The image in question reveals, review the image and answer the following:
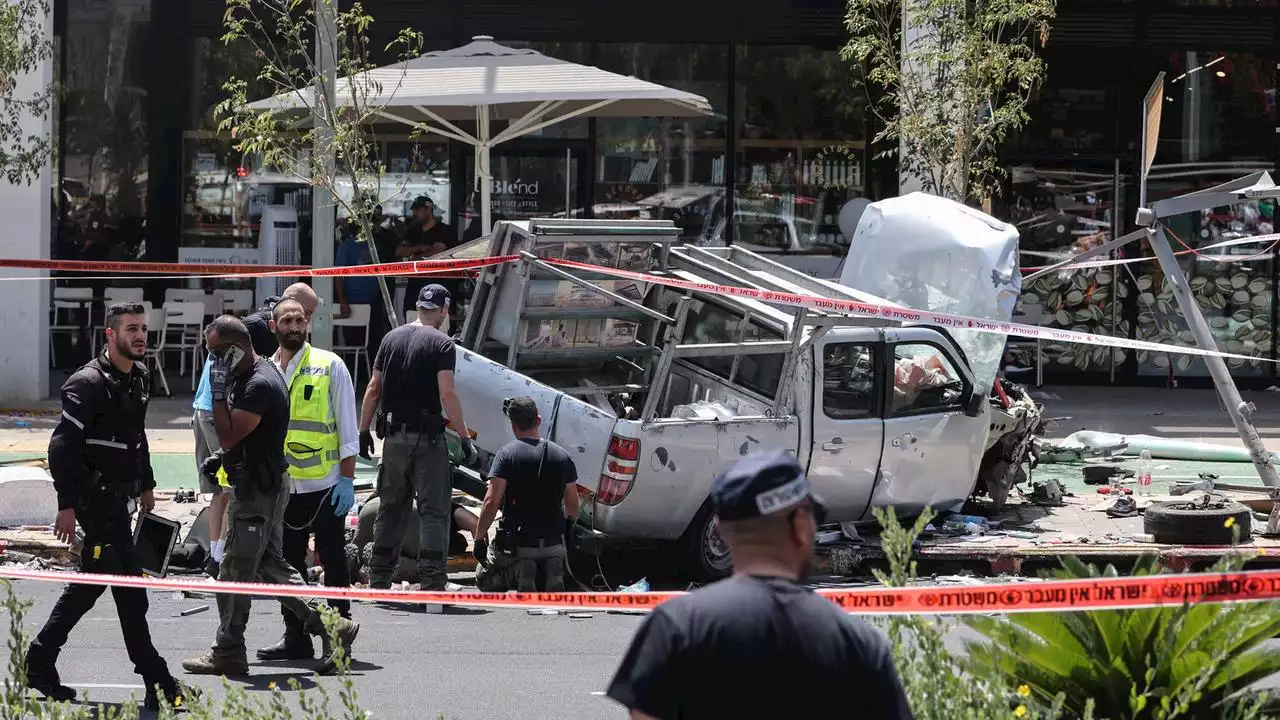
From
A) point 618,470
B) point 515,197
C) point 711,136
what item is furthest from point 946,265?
point 515,197

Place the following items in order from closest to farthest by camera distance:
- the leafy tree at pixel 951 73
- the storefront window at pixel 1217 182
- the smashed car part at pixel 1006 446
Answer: the smashed car part at pixel 1006 446
the leafy tree at pixel 951 73
the storefront window at pixel 1217 182

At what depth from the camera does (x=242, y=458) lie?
7.75 metres

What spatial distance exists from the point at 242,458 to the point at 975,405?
5350mm

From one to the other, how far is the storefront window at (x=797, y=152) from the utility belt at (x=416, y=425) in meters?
10.1

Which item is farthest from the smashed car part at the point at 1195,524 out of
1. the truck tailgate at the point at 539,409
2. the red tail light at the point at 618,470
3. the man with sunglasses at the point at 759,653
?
the man with sunglasses at the point at 759,653

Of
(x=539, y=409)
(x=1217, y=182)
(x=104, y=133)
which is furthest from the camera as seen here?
(x=1217, y=182)

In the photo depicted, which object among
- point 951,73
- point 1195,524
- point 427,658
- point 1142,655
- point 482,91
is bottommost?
point 427,658

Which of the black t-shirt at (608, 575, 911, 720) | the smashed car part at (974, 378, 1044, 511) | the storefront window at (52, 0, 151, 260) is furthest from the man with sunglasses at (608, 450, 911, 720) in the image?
the storefront window at (52, 0, 151, 260)

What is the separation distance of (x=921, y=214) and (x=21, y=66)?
9.11 metres

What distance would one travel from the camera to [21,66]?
16.4 m

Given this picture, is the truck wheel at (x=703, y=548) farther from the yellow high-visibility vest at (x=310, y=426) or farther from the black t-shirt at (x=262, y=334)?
the black t-shirt at (x=262, y=334)

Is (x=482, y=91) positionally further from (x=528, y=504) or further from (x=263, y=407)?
(x=263, y=407)

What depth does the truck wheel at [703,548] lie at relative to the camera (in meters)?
10.3

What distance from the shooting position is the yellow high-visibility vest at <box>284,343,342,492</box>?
8656 millimetres
